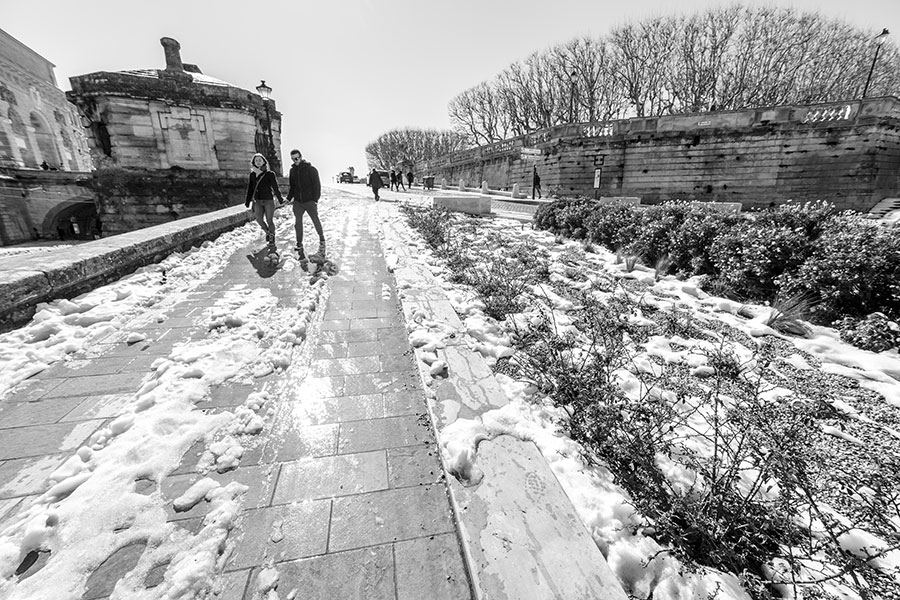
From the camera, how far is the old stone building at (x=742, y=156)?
1653 centimetres

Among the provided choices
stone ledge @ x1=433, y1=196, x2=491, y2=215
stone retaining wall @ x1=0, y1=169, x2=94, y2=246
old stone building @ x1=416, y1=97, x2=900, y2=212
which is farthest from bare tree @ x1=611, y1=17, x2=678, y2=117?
stone retaining wall @ x1=0, y1=169, x2=94, y2=246

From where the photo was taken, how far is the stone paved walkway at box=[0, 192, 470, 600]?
1431 mm

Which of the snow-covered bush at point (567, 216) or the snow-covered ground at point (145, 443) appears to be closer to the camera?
the snow-covered ground at point (145, 443)

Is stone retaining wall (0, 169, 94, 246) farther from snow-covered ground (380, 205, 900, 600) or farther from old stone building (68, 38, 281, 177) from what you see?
snow-covered ground (380, 205, 900, 600)

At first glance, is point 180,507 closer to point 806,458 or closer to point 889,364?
point 806,458

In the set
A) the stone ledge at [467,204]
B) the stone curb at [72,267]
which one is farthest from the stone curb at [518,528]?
the stone ledge at [467,204]

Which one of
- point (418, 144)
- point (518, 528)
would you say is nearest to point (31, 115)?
point (418, 144)

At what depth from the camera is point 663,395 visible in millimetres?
2562

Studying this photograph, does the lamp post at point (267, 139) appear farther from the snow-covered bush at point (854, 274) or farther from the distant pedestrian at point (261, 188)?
the snow-covered bush at point (854, 274)

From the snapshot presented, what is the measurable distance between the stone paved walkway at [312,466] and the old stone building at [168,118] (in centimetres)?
1785

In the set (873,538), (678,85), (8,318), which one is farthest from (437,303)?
(678,85)

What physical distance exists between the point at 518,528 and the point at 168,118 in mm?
22085

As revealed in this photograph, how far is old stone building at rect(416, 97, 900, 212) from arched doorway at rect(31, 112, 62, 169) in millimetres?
47174

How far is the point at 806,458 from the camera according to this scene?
1962 millimetres
